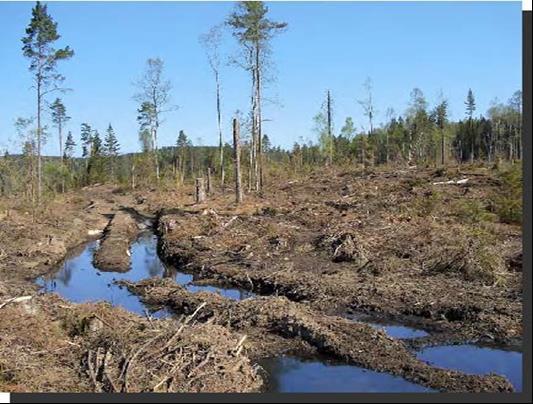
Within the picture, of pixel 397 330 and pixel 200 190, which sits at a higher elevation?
pixel 200 190

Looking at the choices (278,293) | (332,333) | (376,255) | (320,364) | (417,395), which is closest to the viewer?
(417,395)

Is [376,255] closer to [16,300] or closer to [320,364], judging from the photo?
[320,364]

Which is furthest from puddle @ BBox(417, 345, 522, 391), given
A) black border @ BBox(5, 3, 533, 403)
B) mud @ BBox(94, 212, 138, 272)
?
mud @ BBox(94, 212, 138, 272)

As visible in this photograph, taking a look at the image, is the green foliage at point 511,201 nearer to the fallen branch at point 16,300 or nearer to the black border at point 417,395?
the fallen branch at point 16,300

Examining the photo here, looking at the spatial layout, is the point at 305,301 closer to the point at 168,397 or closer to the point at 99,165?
the point at 168,397

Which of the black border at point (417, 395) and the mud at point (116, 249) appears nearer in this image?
the black border at point (417, 395)

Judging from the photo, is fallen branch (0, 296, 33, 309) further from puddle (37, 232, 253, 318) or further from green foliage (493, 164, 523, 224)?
green foliage (493, 164, 523, 224)

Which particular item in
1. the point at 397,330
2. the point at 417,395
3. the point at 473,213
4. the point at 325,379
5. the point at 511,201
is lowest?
the point at 325,379

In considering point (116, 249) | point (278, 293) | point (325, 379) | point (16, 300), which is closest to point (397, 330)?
point (325, 379)

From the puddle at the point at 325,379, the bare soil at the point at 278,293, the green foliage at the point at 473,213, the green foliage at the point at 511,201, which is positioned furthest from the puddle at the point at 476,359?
the green foliage at the point at 511,201

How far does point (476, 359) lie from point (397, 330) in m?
1.72

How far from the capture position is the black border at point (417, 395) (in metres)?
3.46

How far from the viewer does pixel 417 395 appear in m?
3.47

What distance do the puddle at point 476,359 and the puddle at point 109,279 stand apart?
5175mm
